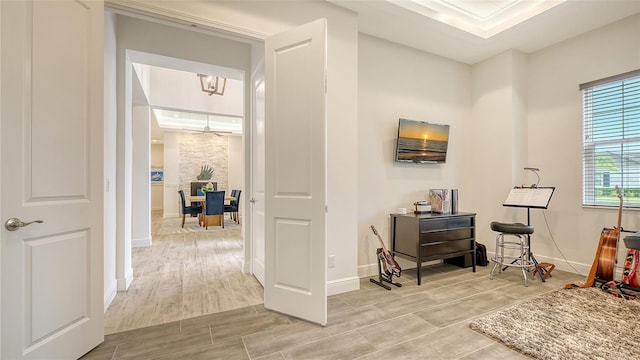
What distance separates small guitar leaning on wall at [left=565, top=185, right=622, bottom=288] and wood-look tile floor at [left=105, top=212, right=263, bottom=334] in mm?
3580

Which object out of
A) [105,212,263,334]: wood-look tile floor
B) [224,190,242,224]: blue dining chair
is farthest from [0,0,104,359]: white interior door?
[224,190,242,224]: blue dining chair

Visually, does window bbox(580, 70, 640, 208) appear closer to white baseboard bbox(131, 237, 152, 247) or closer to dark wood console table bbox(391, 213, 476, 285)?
dark wood console table bbox(391, 213, 476, 285)

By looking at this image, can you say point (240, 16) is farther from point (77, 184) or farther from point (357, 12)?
point (77, 184)

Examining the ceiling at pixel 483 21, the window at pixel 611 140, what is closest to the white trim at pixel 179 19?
the ceiling at pixel 483 21

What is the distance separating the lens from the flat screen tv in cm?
373

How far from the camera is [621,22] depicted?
10.8ft

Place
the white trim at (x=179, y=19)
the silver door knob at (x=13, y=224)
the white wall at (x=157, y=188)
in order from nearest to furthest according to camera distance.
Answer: the silver door knob at (x=13, y=224)
the white trim at (x=179, y=19)
the white wall at (x=157, y=188)

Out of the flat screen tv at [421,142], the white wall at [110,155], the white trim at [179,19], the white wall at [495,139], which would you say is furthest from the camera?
the white wall at [495,139]

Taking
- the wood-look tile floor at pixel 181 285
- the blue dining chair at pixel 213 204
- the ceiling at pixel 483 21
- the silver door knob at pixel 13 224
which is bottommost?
the wood-look tile floor at pixel 181 285

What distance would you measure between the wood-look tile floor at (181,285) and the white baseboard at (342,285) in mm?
721

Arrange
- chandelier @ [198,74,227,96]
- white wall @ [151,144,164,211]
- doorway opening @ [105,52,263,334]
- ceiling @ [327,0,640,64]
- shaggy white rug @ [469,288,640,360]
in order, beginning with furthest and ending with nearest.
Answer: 1. white wall @ [151,144,164,211]
2. chandelier @ [198,74,227,96]
3. ceiling @ [327,0,640,64]
4. doorway opening @ [105,52,263,334]
5. shaggy white rug @ [469,288,640,360]

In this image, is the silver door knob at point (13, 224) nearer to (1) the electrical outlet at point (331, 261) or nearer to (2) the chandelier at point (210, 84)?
(1) the electrical outlet at point (331, 261)

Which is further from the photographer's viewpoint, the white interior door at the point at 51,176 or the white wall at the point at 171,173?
the white wall at the point at 171,173

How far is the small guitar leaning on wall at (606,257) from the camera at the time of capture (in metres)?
3.00
